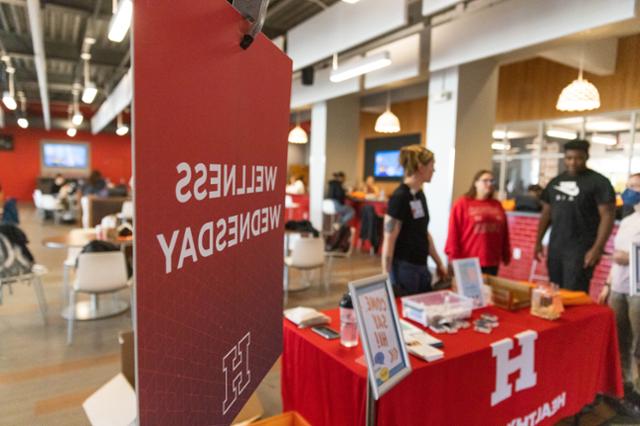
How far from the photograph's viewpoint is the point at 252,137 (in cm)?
61

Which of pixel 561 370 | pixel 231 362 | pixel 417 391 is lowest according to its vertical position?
pixel 561 370

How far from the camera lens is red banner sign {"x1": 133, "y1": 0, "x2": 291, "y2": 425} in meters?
0.37

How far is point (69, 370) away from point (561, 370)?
312 centimetres

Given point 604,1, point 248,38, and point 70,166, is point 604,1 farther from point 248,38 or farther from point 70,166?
point 70,166

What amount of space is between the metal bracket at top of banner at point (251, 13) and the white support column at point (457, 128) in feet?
16.4

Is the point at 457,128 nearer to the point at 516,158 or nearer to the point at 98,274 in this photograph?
the point at 516,158

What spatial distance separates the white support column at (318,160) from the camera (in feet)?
27.3

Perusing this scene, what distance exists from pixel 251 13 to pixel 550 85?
7.38 m

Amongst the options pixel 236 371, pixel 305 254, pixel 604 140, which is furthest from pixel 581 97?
pixel 236 371

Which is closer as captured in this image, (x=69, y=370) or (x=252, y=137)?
(x=252, y=137)

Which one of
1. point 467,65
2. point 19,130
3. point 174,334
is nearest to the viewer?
point 174,334

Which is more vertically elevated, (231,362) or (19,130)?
(19,130)

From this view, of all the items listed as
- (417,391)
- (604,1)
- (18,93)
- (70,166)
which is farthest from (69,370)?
(70,166)

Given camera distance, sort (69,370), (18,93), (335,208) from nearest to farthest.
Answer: (69,370) → (335,208) → (18,93)
